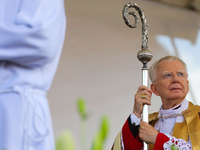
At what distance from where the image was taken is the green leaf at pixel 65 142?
0.61 m

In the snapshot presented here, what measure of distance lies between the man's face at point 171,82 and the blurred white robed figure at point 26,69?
1.96 metres

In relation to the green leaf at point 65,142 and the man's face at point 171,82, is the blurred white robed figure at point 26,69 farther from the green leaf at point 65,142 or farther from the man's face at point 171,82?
the man's face at point 171,82

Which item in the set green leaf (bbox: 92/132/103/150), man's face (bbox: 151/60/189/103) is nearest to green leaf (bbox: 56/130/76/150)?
green leaf (bbox: 92/132/103/150)

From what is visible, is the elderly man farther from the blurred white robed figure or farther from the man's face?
the blurred white robed figure

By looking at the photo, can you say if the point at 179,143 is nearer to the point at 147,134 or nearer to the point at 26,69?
the point at 147,134

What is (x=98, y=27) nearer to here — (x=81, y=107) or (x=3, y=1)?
(x=3, y=1)

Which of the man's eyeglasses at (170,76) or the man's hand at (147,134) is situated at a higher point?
the man's eyeglasses at (170,76)

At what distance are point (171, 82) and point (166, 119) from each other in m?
0.34

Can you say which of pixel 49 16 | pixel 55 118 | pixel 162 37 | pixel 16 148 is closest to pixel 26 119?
pixel 16 148

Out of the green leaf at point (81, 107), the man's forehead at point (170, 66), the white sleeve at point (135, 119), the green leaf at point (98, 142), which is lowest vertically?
the green leaf at point (98, 142)

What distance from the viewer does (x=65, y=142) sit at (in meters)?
0.61


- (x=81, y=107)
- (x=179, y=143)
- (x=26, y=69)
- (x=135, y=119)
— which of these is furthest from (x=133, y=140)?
(x=81, y=107)

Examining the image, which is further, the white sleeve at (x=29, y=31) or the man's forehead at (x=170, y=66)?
the man's forehead at (x=170, y=66)

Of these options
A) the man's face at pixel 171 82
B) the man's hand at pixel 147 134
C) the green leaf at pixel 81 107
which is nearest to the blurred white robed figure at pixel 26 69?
the green leaf at pixel 81 107
